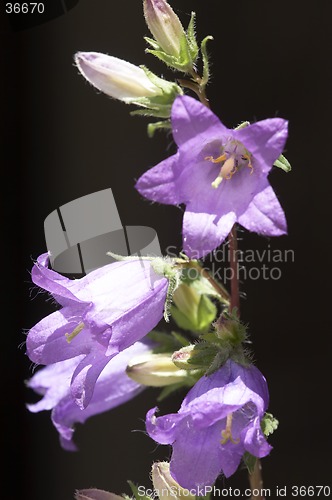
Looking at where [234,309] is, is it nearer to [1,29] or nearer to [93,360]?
[93,360]

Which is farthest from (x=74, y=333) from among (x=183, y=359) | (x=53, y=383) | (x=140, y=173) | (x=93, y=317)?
(x=140, y=173)

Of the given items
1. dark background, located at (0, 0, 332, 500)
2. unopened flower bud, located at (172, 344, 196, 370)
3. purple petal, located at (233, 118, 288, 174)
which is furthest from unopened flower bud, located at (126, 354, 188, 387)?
dark background, located at (0, 0, 332, 500)

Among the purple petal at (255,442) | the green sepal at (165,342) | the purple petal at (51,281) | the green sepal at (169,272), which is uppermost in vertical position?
the purple petal at (51,281)

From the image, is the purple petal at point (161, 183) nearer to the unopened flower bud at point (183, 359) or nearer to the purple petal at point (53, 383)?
the unopened flower bud at point (183, 359)

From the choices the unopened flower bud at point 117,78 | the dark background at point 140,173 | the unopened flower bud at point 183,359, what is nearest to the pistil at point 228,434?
the unopened flower bud at point 183,359

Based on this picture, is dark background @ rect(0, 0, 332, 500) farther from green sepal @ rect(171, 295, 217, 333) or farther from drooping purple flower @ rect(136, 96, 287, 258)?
drooping purple flower @ rect(136, 96, 287, 258)

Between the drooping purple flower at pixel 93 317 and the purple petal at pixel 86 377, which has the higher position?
the drooping purple flower at pixel 93 317

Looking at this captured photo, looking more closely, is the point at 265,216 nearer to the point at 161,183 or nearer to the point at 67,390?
the point at 161,183
